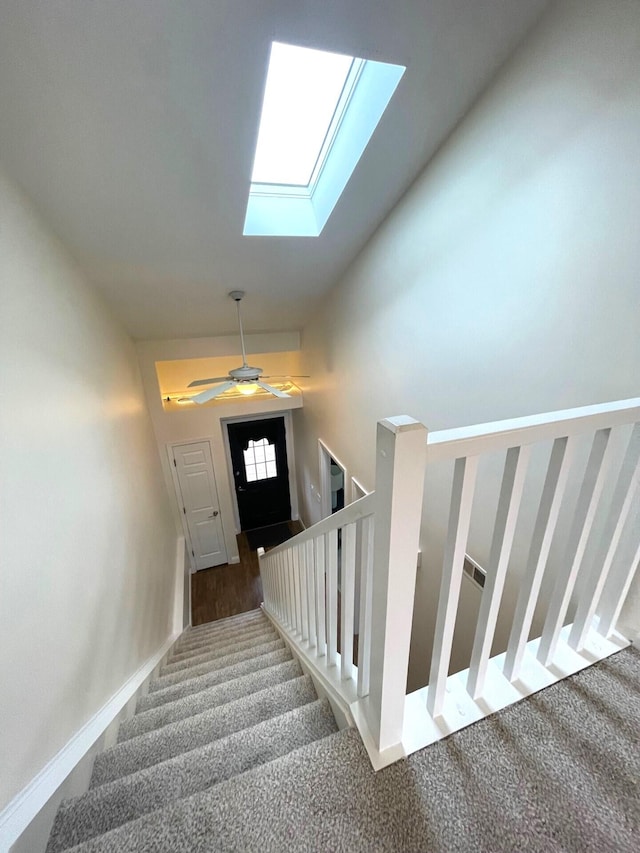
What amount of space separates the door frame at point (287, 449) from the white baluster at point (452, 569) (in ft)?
14.6

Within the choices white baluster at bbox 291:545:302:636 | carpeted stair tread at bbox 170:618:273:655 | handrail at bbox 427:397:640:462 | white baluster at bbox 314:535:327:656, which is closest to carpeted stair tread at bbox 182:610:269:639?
carpeted stair tread at bbox 170:618:273:655

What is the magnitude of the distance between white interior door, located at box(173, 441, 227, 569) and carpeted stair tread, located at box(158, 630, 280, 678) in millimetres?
2216

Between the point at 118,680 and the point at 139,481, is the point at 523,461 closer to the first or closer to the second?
the point at 118,680

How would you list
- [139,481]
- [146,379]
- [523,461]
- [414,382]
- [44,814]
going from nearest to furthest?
[523,461] < [44,814] < [414,382] < [139,481] < [146,379]

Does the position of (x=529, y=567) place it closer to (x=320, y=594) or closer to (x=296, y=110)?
(x=320, y=594)

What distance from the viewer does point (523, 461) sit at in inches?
27.6

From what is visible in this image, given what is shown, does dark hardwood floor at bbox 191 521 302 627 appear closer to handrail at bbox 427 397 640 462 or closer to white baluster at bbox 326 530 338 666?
white baluster at bbox 326 530 338 666

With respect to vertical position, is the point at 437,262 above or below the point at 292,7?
below

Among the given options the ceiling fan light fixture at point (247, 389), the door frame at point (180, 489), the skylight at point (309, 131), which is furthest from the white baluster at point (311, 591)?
the door frame at point (180, 489)

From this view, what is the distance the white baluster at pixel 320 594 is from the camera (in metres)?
1.32

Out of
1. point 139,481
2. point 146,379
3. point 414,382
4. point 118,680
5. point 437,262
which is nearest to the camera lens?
point 118,680

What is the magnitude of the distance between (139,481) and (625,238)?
10.4 feet

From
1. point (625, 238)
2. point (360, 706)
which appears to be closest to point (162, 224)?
point (625, 238)

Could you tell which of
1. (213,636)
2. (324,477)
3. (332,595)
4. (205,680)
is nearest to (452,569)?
(332,595)
